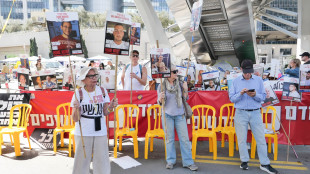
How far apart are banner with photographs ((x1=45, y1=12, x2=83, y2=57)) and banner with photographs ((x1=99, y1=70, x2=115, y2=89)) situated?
169 cm

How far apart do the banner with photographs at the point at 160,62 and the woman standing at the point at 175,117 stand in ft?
0.59

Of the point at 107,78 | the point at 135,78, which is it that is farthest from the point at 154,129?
the point at 107,78

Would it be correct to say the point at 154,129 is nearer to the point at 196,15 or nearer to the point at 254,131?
the point at 254,131

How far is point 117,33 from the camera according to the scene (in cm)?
439

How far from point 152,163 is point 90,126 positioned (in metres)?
1.92

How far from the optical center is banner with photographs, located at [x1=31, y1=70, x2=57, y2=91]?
6566 millimetres

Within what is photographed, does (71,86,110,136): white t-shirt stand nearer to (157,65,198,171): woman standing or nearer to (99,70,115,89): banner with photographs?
(157,65,198,171): woman standing

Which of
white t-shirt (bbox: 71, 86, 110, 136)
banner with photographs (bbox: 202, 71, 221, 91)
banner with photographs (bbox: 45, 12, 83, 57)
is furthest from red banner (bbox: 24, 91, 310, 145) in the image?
white t-shirt (bbox: 71, 86, 110, 136)

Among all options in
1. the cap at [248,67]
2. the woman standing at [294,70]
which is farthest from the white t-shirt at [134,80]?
the woman standing at [294,70]

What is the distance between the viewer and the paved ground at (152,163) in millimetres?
4727

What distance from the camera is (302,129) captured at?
573cm

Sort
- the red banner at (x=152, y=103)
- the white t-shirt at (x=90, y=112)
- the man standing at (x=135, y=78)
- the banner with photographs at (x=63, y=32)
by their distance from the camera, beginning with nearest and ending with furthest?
1. the white t-shirt at (x=90, y=112)
2. the banner with photographs at (x=63, y=32)
3. the red banner at (x=152, y=103)
4. the man standing at (x=135, y=78)

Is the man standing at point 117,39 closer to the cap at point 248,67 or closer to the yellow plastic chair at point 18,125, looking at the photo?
the cap at point 248,67

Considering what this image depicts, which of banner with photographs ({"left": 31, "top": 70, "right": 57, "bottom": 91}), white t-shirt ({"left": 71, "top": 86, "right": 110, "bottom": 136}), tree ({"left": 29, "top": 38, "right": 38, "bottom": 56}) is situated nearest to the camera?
white t-shirt ({"left": 71, "top": 86, "right": 110, "bottom": 136})
